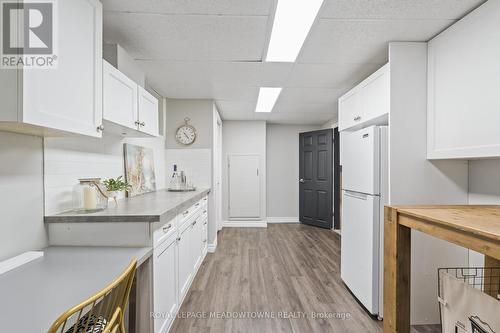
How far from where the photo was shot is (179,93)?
11.4 ft

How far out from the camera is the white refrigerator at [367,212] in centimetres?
206

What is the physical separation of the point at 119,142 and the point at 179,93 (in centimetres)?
127

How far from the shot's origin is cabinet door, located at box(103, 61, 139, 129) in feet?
5.45

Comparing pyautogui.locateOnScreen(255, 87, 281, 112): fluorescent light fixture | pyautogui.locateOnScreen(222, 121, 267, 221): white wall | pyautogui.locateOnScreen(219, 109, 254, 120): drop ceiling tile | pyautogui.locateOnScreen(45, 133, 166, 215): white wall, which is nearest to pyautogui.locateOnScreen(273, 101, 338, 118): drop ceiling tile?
pyautogui.locateOnScreen(255, 87, 281, 112): fluorescent light fixture

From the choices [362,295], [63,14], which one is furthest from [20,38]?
[362,295]

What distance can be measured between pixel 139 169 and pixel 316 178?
356 cm

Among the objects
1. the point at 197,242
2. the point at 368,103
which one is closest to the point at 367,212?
the point at 368,103

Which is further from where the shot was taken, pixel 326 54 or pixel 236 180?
pixel 236 180

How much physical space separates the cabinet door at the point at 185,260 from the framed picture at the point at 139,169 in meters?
0.77

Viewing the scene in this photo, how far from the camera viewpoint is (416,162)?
6.58ft

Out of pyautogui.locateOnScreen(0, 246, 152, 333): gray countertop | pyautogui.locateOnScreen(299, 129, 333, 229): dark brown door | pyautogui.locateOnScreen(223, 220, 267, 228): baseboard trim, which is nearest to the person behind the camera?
pyautogui.locateOnScreen(0, 246, 152, 333): gray countertop

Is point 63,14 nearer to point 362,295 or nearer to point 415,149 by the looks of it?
point 415,149

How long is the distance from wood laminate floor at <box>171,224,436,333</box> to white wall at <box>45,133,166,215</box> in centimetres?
129

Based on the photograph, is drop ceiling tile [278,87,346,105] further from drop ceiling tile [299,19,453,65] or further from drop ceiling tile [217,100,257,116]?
drop ceiling tile [299,19,453,65]
